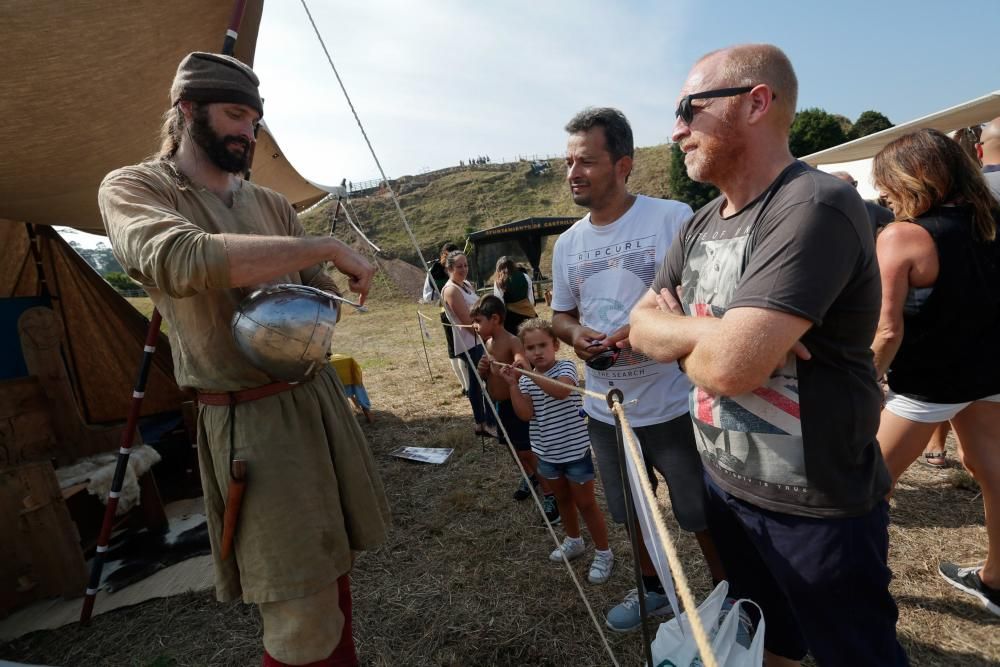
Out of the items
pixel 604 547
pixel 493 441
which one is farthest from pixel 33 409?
pixel 604 547

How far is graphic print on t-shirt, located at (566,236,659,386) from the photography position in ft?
6.55

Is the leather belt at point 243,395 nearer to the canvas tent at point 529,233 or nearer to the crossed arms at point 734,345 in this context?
the crossed arms at point 734,345

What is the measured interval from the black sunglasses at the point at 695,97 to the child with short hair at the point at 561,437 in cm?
158

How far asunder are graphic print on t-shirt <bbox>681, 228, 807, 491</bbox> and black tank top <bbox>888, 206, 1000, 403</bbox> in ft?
4.15


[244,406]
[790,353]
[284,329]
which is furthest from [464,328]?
[790,353]

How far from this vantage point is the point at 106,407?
459 cm

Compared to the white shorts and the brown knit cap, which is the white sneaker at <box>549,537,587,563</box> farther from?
the brown knit cap

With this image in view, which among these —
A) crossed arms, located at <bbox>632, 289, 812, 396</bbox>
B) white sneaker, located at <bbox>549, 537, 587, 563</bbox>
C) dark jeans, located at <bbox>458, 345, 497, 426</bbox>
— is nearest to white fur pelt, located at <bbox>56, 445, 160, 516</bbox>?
dark jeans, located at <bbox>458, 345, 497, 426</bbox>

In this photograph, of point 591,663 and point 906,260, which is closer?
point 906,260

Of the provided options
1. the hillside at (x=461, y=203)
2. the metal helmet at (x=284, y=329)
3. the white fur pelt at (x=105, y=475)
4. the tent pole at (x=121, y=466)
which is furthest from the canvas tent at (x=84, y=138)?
the hillside at (x=461, y=203)

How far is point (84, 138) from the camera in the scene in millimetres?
3166

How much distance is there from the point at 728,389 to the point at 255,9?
4.02 meters

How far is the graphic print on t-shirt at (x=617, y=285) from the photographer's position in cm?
200

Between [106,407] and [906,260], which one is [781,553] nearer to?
[906,260]
